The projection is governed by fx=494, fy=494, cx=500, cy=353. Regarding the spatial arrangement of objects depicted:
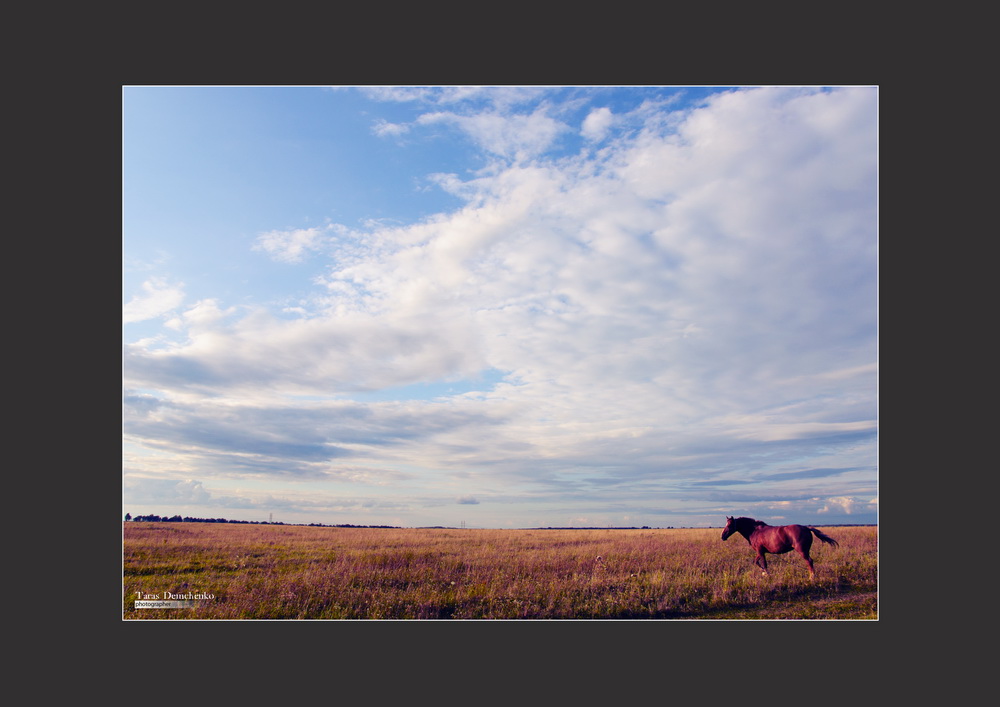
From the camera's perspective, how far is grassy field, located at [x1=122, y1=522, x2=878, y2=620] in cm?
1278

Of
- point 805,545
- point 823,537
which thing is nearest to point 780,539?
point 805,545

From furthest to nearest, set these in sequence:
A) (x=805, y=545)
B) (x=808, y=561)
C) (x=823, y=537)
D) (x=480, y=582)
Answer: (x=823, y=537) < (x=805, y=545) < (x=808, y=561) < (x=480, y=582)

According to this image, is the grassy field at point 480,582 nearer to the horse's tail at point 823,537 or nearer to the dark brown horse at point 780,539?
the dark brown horse at point 780,539

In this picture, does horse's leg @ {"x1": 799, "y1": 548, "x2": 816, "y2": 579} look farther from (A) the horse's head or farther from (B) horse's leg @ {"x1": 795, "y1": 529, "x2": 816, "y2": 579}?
(A) the horse's head

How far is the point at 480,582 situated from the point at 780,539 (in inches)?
352

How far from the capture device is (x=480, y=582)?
13.5 metres

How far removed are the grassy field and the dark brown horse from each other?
282mm

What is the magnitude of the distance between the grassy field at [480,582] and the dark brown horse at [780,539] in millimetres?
282

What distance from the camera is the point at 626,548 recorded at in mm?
16859

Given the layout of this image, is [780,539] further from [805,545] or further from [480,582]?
[480,582]

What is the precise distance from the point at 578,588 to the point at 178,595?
35.3 ft

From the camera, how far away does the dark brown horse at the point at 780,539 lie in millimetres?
14461

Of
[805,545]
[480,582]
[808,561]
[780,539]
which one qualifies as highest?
[780,539]

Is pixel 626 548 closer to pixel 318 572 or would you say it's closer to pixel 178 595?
pixel 318 572
